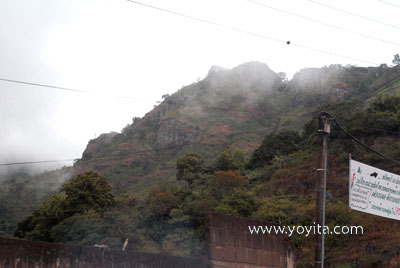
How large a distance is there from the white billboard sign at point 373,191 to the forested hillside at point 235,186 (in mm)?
1248

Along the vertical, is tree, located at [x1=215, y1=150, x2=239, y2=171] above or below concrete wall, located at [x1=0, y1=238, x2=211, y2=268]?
above

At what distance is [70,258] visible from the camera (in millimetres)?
6680

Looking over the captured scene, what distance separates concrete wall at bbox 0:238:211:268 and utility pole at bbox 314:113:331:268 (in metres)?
2.92

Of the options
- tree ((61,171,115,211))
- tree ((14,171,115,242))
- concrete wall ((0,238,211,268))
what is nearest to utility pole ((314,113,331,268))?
concrete wall ((0,238,211,268))

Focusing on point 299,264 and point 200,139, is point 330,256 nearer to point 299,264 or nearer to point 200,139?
point 299,264

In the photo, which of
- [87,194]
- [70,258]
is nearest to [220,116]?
[87,194]

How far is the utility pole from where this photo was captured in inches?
364

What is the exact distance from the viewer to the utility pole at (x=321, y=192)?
923 centimetres

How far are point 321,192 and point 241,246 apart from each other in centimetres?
213

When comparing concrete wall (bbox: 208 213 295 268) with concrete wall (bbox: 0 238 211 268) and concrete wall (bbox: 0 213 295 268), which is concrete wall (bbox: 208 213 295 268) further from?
concrete wall (bbox: 0 238 211 268)

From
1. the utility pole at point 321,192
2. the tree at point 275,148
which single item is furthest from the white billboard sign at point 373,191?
the tree at point 275,148

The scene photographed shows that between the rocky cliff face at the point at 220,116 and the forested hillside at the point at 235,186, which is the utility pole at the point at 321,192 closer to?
the forested hillside at the point at 235,186

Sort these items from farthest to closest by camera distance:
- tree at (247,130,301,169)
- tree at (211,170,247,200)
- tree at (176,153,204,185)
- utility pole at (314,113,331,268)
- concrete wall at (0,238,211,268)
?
1. tree at (247,130,301,169)
2. tree at (176,153,204,185)
3. tree at (211,170,247,200)
4. utility pole at (314,113,331,268)
5. concrete wall at (0,238,211,268)

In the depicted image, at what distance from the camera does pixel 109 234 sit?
25.2 m
